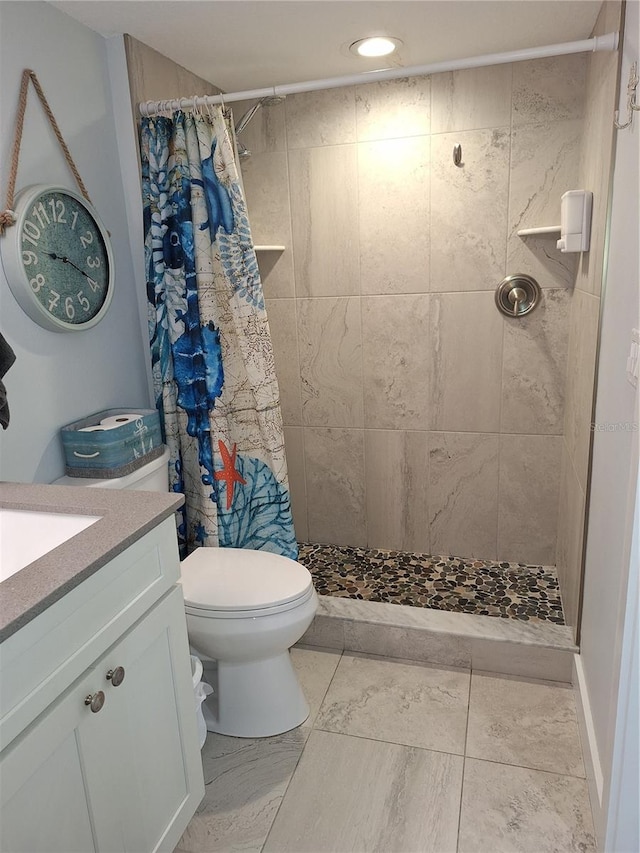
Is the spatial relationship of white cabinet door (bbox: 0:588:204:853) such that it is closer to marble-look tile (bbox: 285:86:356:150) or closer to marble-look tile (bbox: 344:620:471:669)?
marble-look tile (bbox: 344:620:471:669)

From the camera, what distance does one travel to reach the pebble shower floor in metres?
2.42

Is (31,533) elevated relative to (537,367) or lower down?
lower down

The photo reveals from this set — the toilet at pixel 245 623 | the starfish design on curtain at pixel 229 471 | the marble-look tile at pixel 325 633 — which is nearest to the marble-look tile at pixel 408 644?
the marble-look tile at pixel 325 633

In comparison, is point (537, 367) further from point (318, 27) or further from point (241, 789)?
point (241, 789)

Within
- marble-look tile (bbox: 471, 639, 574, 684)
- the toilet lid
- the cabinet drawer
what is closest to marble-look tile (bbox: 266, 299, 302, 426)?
the toilet lid

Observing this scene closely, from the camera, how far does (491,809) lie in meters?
1.65

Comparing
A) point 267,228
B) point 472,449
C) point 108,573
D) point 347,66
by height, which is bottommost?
point 472,449

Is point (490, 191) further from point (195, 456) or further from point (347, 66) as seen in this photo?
point (195, 456)

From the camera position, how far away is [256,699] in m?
1.94

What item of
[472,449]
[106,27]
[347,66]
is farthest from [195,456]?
[347,66]

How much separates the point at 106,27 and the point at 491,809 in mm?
2567

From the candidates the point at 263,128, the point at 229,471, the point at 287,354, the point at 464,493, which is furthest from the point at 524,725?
the point at 263,128

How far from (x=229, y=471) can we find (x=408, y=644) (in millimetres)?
912

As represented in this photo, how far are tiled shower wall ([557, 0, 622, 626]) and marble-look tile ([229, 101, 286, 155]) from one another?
121 cm
